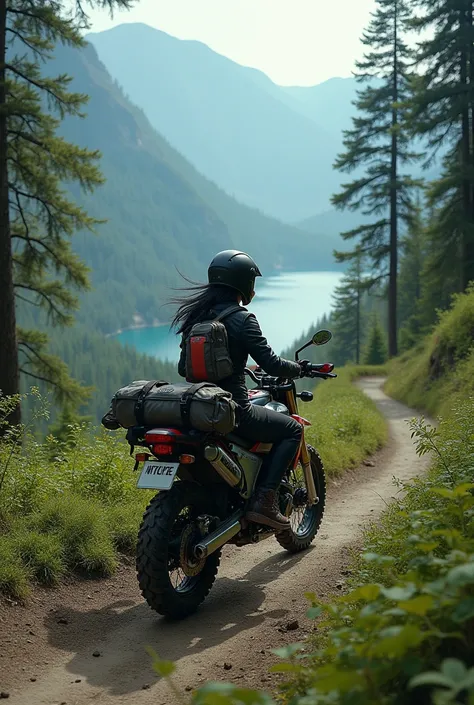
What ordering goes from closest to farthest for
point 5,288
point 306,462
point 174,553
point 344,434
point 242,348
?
point 174,553 < point 242,348 < point 306,462 < point 344,434 < point 5,288

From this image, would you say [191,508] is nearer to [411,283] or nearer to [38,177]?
[38,177]

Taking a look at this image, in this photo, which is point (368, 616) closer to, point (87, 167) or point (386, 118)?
point (87, 167)

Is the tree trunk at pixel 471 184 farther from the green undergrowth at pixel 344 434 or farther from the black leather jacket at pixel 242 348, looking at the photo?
the black leather jacket at pixel 242 348

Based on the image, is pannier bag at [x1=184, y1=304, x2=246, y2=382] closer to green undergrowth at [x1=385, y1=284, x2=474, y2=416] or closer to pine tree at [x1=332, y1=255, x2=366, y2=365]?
green undergrowth at [x1=385, y1=284, x2=474, y2=416]

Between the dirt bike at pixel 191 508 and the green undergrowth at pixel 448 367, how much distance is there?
27.9 ft

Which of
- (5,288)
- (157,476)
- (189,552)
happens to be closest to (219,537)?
(189,552)

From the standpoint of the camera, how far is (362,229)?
3425 centimetres

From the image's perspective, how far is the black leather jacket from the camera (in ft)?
18.2

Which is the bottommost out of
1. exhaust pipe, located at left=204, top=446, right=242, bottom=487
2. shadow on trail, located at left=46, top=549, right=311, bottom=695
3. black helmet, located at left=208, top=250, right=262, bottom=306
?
shadow on trail, located at left=46, top=549, right=311, bottom=695

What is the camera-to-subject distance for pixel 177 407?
501 centimetres

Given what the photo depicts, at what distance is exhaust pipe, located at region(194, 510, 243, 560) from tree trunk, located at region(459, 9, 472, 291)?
20.1m

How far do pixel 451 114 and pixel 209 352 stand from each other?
20.7 m

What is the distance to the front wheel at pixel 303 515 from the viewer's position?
6.69 m

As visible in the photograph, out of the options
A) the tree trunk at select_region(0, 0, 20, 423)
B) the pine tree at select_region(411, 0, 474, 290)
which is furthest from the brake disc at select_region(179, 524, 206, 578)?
the pine tree at select_region(411, 0, 474, 290)
